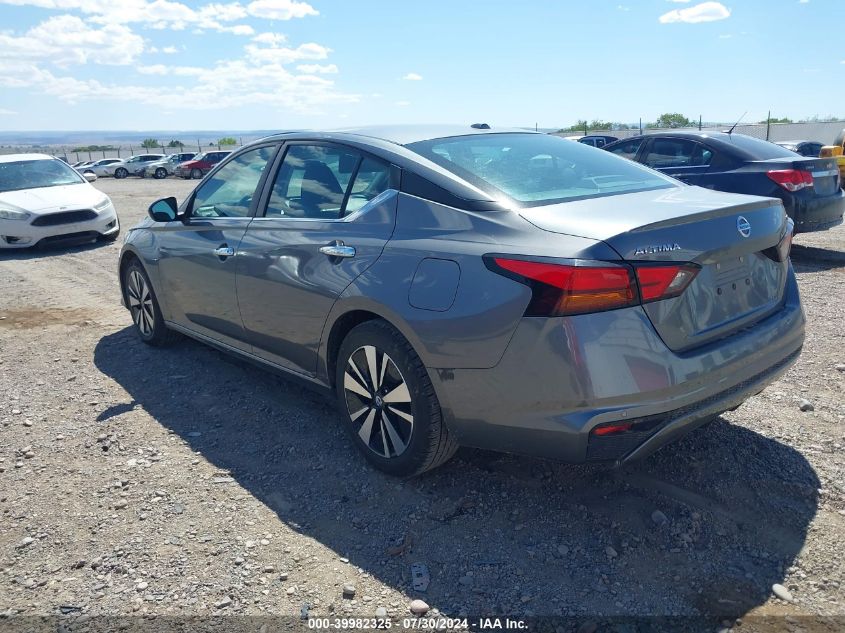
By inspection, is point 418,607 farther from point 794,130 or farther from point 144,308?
point 794,130

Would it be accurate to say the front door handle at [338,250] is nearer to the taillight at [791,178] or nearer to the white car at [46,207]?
the taillight at [791,178]

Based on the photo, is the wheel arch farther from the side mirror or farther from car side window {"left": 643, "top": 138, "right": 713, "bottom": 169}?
car side window {"left": 643, "top": 138, "right": 713, "bottom": 169}

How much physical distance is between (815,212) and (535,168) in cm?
601

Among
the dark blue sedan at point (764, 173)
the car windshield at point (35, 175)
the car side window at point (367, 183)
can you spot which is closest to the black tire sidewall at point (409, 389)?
the car side window at point (367, 183)

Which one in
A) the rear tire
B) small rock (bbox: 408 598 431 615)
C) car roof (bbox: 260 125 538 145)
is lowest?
small rock (bbox: 408 598 431 615)

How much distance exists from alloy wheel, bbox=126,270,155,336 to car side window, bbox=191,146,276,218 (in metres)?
1.02

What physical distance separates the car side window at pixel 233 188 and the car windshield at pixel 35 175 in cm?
851

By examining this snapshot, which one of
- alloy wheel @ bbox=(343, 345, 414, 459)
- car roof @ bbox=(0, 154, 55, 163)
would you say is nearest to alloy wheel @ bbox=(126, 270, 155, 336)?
alloy wheel @ bbox=(343, 345, 414, 459)

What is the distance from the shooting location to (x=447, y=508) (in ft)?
10.6

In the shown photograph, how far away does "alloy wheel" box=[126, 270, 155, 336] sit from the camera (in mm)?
5555

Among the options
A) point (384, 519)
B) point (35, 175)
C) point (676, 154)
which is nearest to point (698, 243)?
point (384, 519)

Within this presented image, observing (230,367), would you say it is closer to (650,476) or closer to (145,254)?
(145,254)

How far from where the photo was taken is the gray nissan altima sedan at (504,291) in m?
2.63

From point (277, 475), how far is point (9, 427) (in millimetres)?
1906
